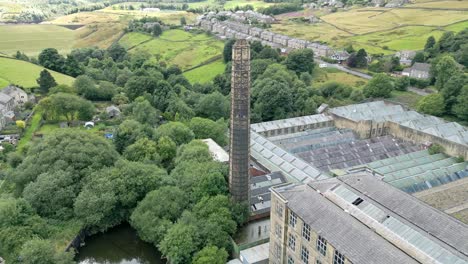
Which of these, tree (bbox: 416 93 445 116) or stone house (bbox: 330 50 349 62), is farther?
stone house (bbox: 330 50 349 62)

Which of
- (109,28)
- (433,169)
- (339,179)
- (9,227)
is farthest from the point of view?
(109,28)

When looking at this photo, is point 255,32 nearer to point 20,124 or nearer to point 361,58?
point 361,58

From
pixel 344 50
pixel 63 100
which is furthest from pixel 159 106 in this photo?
pixel 344 50

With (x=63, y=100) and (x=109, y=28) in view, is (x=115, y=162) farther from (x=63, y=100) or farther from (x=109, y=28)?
(x=109, y=28)

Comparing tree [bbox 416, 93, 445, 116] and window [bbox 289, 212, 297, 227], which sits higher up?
window [bbox 289, 212, 297, 227]

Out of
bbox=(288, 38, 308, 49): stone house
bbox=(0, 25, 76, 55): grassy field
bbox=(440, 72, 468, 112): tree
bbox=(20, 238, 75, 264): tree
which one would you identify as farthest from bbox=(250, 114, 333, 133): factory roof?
bbox=(0, 25, 76, 55): grassy field

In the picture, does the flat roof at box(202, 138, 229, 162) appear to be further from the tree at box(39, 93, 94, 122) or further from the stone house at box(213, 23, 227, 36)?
the stone house at box(213, 23, 227, 36)
